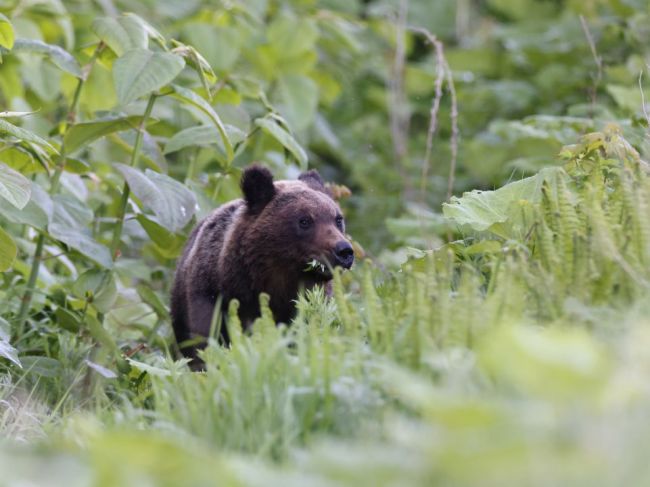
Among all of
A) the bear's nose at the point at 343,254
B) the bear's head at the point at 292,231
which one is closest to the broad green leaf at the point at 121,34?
the bear's head at the point at 292,231

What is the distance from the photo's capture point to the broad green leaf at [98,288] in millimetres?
5449

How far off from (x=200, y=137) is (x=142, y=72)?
0.66 m

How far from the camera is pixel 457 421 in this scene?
1.95 m

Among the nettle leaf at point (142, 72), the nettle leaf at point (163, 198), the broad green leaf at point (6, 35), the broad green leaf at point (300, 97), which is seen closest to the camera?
the broad green leaf at point (6, 35)

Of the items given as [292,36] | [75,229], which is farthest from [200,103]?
[292,36]


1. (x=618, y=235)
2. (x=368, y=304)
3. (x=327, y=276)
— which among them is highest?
(x=618, y=235)

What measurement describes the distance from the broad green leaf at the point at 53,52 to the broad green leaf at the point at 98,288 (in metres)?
1.03

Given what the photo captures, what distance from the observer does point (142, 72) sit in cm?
508

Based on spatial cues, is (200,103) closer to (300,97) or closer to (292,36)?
(300,97)

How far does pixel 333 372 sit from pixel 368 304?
376 millimetres

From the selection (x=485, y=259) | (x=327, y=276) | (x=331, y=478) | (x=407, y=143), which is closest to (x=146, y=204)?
(x=327, y=276)

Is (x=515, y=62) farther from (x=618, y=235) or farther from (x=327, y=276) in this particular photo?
(x=618, y=235)

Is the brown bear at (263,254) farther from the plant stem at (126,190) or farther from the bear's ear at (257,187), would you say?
the plant stem at (126,190)

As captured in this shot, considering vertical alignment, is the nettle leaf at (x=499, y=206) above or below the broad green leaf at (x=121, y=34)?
below
